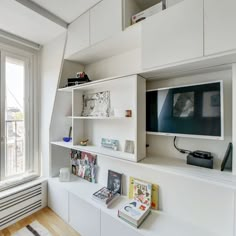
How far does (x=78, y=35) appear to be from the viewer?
5.65 feet

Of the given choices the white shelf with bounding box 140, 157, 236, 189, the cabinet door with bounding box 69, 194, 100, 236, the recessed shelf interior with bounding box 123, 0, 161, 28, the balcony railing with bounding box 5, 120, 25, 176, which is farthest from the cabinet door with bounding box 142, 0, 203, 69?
the balcony railing with bounding box 5, 120, 25, 176

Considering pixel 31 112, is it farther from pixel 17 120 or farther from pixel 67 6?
pixel 67 6

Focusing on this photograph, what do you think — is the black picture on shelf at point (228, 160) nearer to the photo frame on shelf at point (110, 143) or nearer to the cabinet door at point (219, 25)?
the cabinet door at point (219, 25)

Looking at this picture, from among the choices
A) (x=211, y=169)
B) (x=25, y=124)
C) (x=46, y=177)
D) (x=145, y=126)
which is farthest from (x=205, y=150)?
(x=25, y=124)

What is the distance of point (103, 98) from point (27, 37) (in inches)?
52.2

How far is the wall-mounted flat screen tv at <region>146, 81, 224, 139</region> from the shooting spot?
109 cm

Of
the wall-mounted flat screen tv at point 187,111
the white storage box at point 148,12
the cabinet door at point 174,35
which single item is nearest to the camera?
the cabinet door at point 174,35

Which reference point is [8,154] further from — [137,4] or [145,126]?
[137,4]

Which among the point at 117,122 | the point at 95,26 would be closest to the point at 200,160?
the point at 117,122

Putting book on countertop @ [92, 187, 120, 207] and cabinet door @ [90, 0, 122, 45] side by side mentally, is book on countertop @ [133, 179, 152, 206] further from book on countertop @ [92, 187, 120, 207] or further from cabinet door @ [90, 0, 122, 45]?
cabinet door @ [90, 0, 122, 45]

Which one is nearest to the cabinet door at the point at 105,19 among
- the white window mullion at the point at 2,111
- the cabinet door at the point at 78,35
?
the cabinet door at the point at 78,35

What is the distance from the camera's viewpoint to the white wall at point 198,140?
113 centimetres

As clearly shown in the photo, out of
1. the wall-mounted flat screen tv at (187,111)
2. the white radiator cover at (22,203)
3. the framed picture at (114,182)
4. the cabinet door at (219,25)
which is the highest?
the cabinet door at (219,25)

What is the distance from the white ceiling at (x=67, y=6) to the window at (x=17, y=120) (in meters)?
0.90
